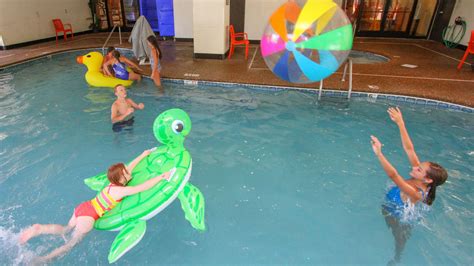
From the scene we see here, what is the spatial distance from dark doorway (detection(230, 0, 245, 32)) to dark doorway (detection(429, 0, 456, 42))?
25.6 feet

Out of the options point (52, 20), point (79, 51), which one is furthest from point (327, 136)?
point (52, 20)

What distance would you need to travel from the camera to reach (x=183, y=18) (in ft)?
38.4

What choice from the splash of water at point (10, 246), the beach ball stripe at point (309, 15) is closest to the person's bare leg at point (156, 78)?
the splash of water at point (10, 246)

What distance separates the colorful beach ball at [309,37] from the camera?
2877 millimetres

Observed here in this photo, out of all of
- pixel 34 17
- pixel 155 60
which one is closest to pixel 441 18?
pixel 155 60

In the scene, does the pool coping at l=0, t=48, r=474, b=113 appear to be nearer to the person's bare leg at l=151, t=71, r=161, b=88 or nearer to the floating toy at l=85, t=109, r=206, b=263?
the person's bare leg at l=151, t=71, r=161, b=88

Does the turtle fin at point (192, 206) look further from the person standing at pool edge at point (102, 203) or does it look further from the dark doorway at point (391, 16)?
the dark doorway at point (391, 16)

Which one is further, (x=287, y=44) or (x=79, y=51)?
(x=79, y=51)

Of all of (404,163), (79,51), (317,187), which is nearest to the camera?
(317,187)

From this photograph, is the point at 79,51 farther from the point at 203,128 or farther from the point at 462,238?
the point at 462,238

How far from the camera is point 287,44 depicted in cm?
292

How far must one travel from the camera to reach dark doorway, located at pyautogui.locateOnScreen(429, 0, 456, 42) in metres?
11.6

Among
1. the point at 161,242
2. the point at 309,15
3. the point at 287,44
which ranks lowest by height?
the point at 161,242

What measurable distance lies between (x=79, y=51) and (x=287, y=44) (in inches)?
370
